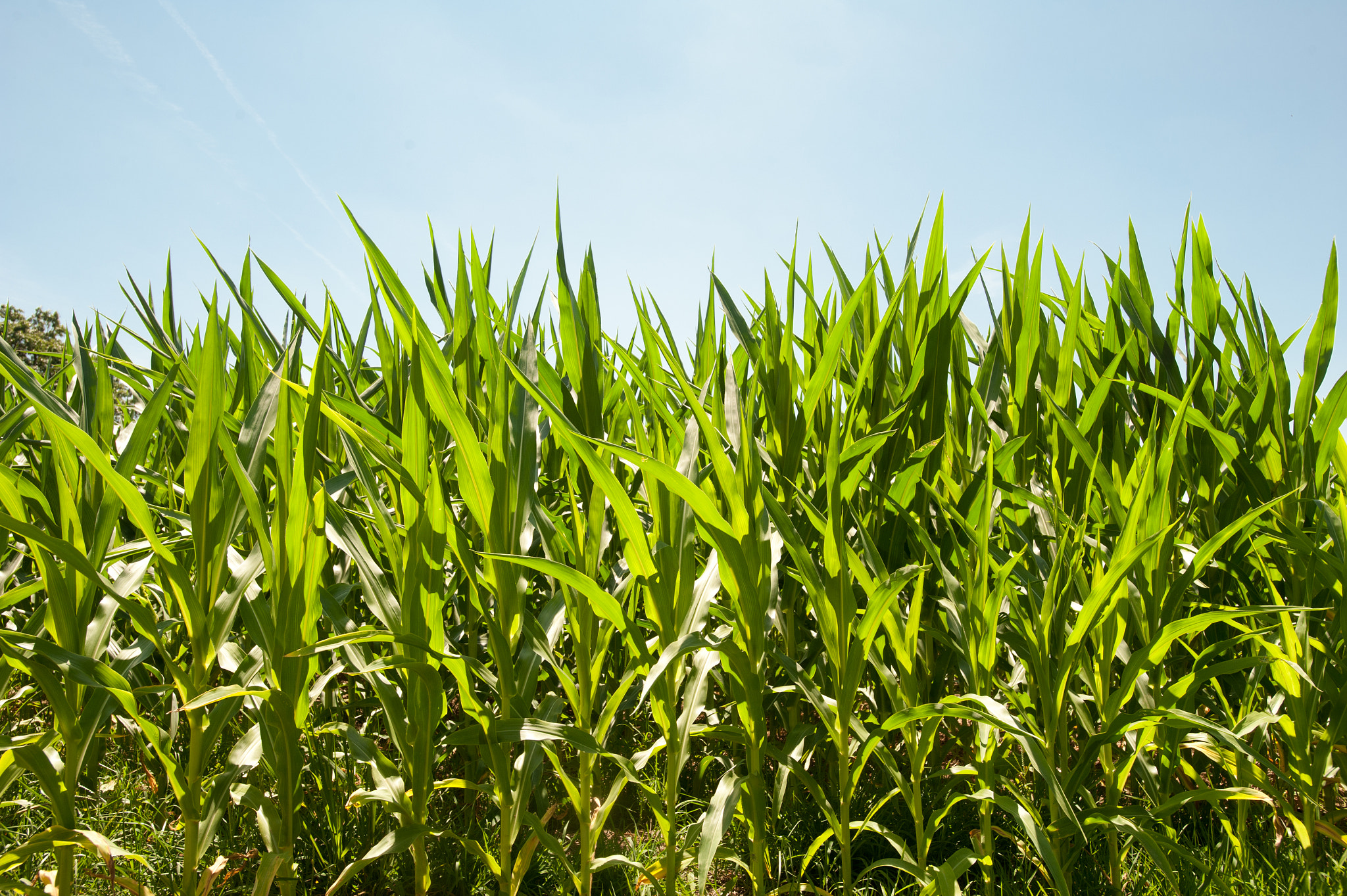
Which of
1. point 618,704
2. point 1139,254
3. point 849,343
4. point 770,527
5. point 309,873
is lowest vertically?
point 309,873

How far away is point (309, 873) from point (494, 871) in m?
0.43

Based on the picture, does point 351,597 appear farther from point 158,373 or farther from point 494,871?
point 494,871

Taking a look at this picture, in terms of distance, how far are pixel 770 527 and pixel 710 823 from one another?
0.44 meters

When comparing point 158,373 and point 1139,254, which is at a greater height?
point 1139,254

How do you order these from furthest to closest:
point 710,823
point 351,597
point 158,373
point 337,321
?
point 337,321 → point 351,597 → point 158,373 → point 710,823

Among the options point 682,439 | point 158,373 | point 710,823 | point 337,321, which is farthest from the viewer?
point 337,321

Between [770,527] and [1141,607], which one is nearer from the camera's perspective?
[1141,607]

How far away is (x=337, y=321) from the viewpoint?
1.73m

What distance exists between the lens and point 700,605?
3.23 feet

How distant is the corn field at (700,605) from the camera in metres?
0.89

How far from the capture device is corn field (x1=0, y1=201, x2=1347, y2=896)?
2.92ft

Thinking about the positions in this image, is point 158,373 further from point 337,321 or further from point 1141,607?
point 1141,607

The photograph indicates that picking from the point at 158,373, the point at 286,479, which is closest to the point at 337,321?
the point at 158,373

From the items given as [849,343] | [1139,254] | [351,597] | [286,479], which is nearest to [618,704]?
[286,479]
